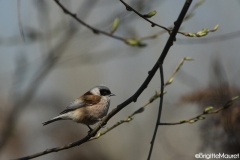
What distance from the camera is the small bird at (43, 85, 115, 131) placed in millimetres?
4199

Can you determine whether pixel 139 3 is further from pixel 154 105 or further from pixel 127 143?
pixel 127 143

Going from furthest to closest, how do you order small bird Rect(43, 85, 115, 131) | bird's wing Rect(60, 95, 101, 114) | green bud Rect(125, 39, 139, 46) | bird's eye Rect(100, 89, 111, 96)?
bird's eye Rect(100, 89, 111, 96)
bird's wing Rect(60, 95, 101, 114)
small bird Rect(43, 85, 115, 131)
green bud Rect(125, 39, 139, 46)

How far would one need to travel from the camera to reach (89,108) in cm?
433

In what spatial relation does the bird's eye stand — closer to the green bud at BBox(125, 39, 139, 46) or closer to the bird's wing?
the bird's wing

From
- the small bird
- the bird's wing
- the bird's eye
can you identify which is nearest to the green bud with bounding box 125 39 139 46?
the small bird

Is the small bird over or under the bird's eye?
under

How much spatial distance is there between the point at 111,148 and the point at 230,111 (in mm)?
5308

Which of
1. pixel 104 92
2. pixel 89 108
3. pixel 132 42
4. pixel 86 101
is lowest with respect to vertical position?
pixel 132 42

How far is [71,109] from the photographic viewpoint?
4230 millimetres

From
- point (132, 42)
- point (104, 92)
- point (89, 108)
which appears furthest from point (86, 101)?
point (132, 42)

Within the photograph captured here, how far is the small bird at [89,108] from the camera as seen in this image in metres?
4.20

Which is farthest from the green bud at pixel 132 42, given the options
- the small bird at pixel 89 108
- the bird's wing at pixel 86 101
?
the bird's wing at pixel 86 101

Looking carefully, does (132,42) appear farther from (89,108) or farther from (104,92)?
(104,92)

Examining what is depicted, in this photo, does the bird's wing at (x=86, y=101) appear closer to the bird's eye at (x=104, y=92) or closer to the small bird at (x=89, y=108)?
the small bird at (x=89, y=108)
